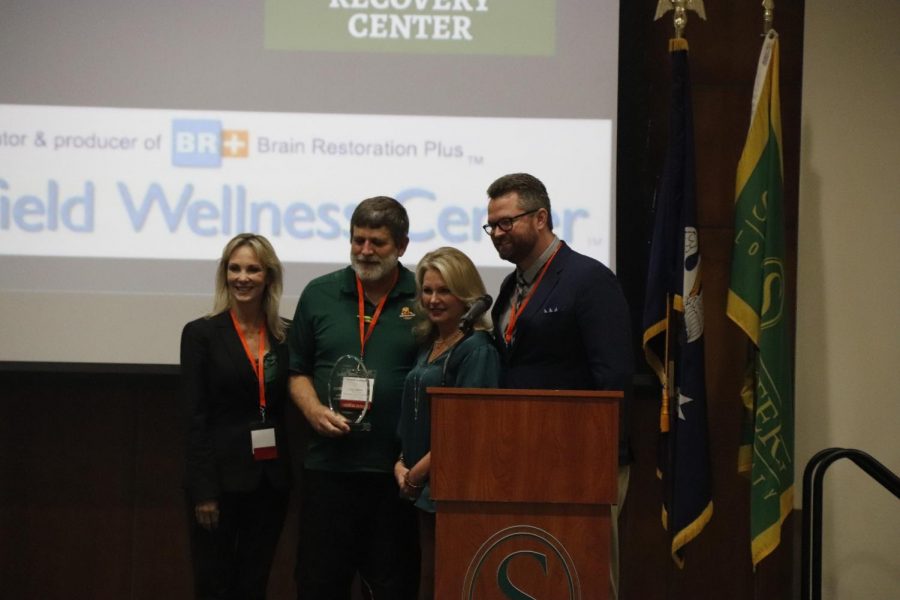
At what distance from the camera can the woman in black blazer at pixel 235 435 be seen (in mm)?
3273

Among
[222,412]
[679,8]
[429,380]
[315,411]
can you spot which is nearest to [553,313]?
[429,380]

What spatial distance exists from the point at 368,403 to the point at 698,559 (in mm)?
1886

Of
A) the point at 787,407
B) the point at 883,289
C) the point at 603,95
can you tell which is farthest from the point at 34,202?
the point at 883,289

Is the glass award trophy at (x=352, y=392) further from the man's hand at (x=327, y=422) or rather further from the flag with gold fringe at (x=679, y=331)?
the flag with gold fringe at (x=679, y=331)

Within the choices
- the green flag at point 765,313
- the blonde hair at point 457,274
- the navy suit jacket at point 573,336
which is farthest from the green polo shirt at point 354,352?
the green flag at point 765,313

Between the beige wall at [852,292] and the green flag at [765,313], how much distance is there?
62 centimetres

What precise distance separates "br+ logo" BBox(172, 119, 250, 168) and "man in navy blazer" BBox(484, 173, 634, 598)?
1434 millimetres

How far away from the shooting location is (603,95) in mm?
4039

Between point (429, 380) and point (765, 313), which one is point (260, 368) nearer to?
point (429, 380)

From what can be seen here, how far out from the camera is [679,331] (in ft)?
12.0

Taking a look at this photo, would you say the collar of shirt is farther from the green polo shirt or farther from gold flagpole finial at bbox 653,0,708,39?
gold flagpole finial at bbox 653,0,708,39

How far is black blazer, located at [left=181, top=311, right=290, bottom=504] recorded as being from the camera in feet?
10.7

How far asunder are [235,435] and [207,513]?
0.84ft

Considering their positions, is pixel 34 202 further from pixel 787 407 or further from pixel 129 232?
pixel 787 407
